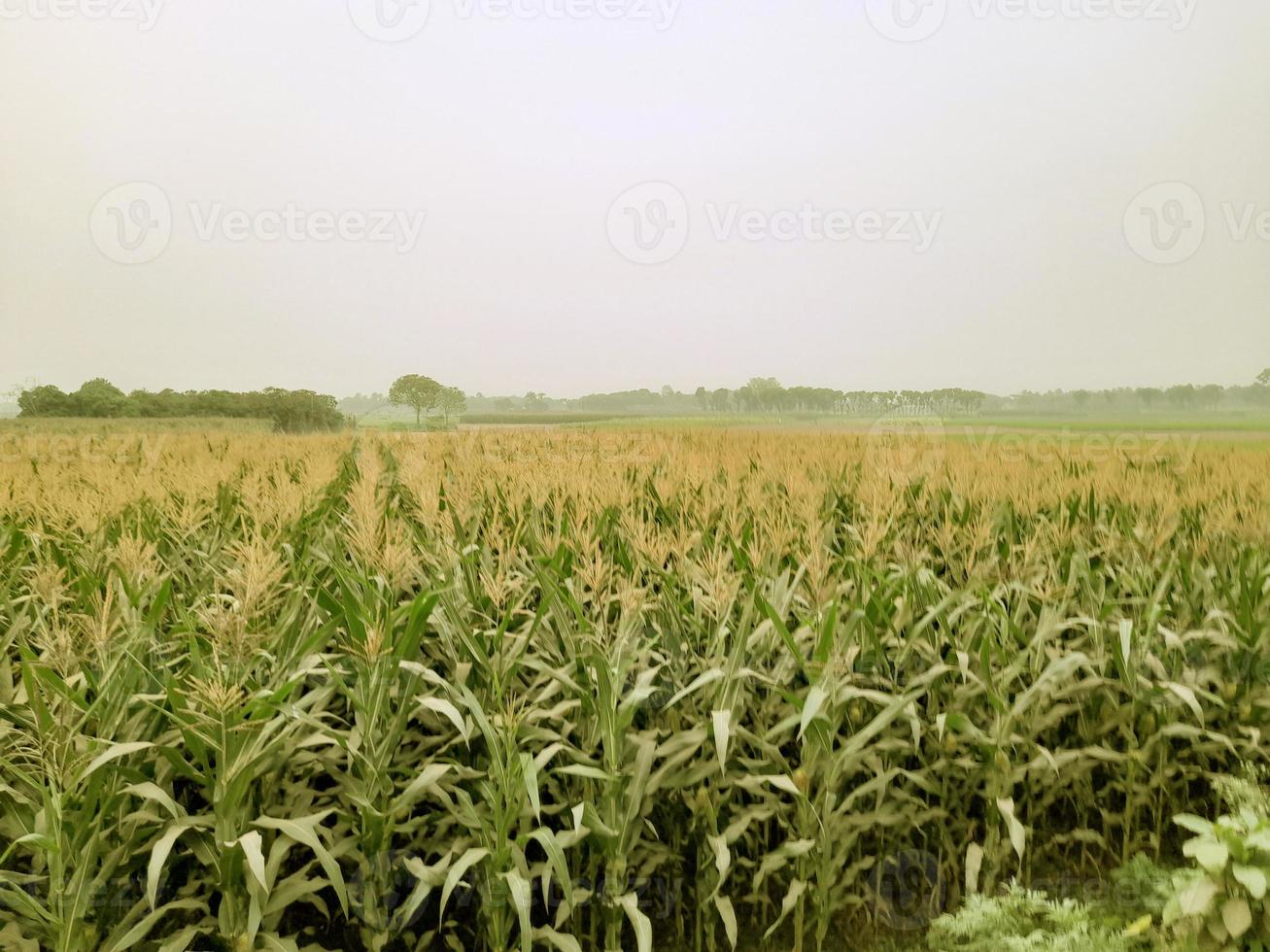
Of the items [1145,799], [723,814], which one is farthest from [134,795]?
[1145,799]

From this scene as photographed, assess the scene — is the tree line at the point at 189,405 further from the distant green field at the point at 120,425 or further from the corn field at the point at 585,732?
the corn field at the point at 585,732

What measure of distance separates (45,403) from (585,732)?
106 ft

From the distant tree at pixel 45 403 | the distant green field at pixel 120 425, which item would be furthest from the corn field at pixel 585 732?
the distant tree at pixel 45 403

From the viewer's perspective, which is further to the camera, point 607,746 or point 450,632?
point 450,632

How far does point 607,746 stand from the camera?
7.47 feet

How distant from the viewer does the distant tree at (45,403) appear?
26281 millimetres

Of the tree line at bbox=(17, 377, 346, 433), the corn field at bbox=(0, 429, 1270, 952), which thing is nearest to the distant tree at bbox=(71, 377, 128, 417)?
the tree line at bbox=(17, 377, 346, 433)

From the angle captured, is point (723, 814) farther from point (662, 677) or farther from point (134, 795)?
point (134, 795)

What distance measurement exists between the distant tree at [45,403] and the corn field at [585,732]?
28.6 meters

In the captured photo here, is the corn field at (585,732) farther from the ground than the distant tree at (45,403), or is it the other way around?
the distant tree at (45,403)

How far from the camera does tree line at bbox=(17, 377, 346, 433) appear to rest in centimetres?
2705

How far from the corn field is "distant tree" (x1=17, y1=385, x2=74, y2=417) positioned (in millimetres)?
28582

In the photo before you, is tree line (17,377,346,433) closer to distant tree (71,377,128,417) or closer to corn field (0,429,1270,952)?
distant tree (71,377,128,417)

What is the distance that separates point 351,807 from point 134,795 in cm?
66
